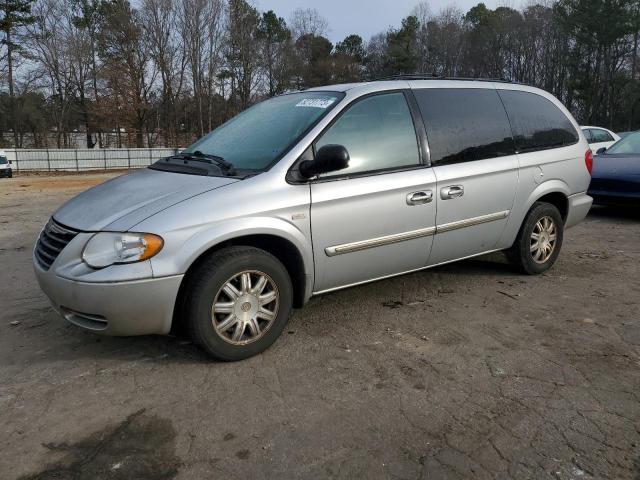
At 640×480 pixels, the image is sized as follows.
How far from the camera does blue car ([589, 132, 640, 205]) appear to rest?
812cm

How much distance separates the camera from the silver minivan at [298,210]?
3.14m

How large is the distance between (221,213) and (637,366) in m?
2.80

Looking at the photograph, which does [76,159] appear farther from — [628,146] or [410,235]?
[410,235]

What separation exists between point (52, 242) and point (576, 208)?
4833 millimetres

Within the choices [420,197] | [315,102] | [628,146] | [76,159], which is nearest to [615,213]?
[628,146]

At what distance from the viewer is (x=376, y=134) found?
3.98 m

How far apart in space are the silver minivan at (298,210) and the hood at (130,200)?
14 millimetres

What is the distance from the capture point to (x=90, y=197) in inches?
147

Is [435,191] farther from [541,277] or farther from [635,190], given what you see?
[635,190]

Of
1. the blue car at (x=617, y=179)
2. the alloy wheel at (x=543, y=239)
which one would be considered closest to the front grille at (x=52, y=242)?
the alloy wheel at (x=543, y=239)

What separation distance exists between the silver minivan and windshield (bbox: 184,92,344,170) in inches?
0.7

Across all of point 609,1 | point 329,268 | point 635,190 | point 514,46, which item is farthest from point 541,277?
point 514,46

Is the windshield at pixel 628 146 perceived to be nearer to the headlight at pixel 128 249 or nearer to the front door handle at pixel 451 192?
the front door handle at pixel 451 192

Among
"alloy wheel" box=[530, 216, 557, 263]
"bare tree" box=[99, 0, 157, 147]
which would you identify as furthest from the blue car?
"bare tree" box=[99, 0, 157, 147]
